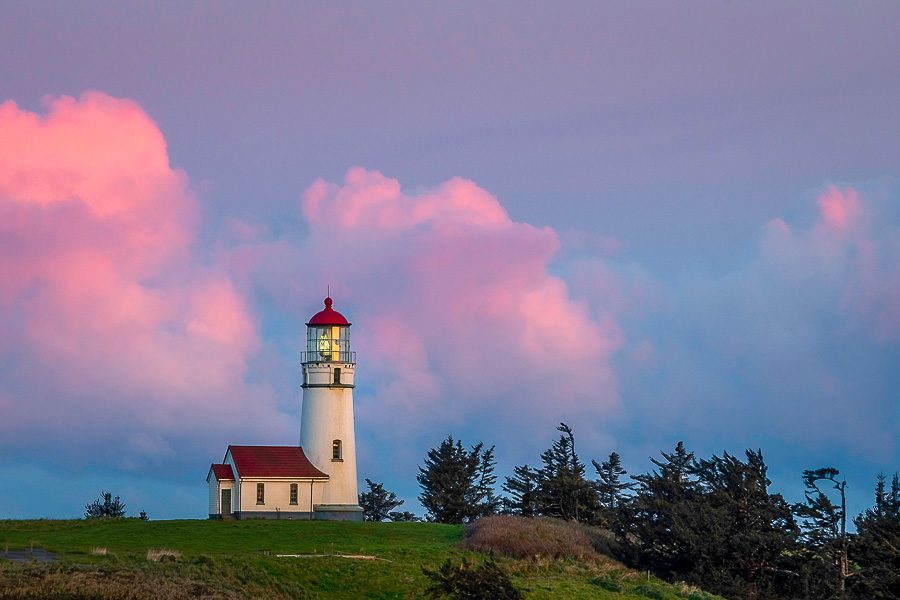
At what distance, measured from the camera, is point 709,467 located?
5000cm

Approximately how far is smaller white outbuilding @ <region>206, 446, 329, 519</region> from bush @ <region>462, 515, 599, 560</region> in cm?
1410

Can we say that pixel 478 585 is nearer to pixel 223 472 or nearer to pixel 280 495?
pixel 280 495

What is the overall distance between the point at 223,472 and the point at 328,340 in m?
7.91

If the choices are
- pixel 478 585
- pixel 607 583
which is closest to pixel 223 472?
pixel 607 583

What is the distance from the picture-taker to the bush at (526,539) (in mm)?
41031

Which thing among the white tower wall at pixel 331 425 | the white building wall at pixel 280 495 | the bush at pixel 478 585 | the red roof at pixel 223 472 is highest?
the white tower wall at pixel 331 425

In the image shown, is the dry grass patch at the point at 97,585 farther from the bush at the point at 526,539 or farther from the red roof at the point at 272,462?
the red roof at the point at 272,462

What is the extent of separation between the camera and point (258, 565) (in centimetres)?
3256

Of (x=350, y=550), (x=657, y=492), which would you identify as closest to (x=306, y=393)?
(x=657, y=492)

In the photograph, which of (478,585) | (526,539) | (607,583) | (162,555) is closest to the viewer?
(478,585)

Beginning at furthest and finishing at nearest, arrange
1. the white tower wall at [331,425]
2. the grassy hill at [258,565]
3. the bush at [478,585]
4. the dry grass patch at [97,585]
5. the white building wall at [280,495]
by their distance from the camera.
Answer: the white tower wall at [331,425] < the white building wall at [280,495] < the grassy hill at [258,565] < the bush at [478,585] < the dry grass patch at [97,585]

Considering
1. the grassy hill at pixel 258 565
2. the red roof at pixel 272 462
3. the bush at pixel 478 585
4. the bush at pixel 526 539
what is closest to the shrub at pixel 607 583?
the grassy hill at pixel 258 565

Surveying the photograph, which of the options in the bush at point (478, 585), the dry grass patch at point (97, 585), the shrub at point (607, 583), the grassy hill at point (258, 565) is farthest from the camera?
the shrub at point (607, 583)

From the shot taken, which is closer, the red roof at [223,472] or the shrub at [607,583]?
the shrub at [607,583]
